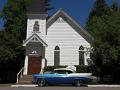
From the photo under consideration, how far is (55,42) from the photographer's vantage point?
1489 inches

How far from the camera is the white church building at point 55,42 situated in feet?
122

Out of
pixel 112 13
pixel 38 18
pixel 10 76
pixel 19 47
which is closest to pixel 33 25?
pixel 38 18

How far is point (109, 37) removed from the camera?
32.7m

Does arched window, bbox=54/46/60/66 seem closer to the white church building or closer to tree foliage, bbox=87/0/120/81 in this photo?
the white church building

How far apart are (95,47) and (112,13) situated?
4645 millimetres

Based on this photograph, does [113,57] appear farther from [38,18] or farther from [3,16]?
[3,16]

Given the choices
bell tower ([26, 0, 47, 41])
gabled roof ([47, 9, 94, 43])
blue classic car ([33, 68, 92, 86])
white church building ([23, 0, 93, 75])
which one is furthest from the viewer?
bell tower ([26, 0, 47, 41])

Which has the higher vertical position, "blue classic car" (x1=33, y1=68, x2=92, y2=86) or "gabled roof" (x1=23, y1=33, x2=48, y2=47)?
"gabled roof" (x1=23, y1=33, x2=48, y2=47)

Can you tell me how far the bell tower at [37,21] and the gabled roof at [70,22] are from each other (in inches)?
39.7

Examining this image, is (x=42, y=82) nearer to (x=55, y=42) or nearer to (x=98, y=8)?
(x=55, y=42)

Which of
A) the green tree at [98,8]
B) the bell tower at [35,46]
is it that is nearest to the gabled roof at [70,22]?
the bell tower at [35,46]

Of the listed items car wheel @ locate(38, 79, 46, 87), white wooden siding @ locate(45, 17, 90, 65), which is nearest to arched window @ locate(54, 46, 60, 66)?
white wooden siding @ locate(45, 17, 90, 65)

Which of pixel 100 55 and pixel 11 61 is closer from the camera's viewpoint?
pixel 100 55

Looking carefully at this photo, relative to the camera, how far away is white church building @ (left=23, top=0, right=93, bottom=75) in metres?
37.1
